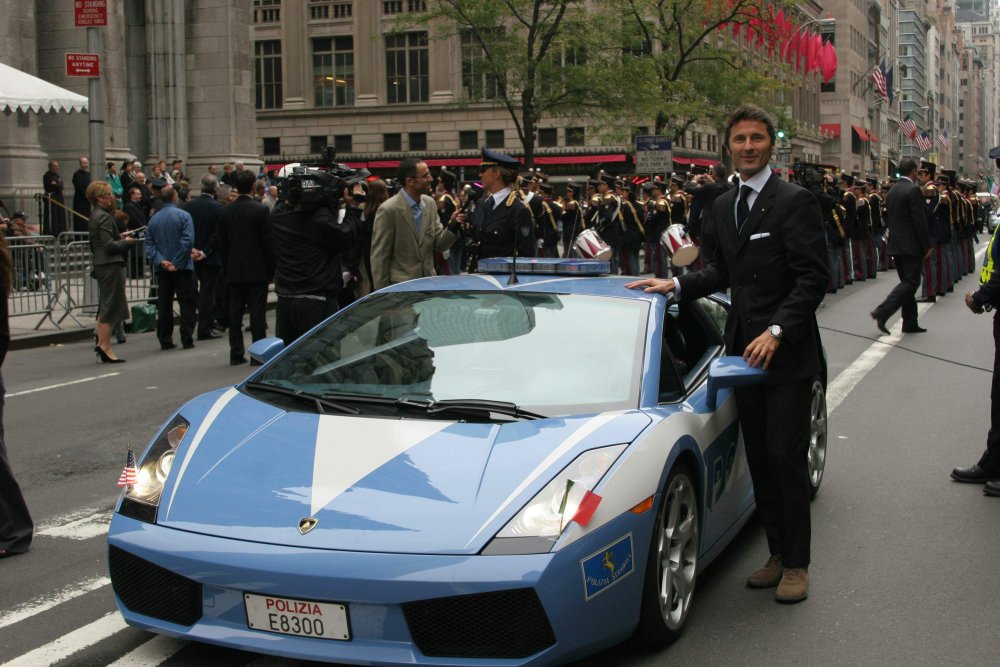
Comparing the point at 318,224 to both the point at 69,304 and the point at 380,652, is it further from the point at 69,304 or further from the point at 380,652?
the point at 69,304

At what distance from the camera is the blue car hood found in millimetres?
3877

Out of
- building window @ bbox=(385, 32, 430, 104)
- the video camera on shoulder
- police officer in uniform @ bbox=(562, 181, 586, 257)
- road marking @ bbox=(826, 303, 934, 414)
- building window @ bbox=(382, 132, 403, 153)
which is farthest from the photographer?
building window @ bbox=(382, 132, 403, 153)

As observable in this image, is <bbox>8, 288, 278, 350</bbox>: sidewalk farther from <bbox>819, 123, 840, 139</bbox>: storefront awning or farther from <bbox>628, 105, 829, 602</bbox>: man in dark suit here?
<bbox>819, 123, 840, 139</bbox>: storefront awning

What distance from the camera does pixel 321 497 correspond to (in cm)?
405

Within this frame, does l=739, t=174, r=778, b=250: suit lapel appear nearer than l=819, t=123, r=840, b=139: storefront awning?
Yes

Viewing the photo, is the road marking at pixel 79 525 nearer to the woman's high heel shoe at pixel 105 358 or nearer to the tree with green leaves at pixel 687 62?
the woman's high heel shoe at pixel 105 358

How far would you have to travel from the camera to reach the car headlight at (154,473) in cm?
422

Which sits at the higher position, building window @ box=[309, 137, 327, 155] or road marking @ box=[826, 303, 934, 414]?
building window @ box=[309, 137, 327, 155]

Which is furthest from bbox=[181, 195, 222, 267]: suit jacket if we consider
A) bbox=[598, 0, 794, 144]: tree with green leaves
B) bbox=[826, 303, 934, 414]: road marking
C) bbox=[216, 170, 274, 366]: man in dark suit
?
bbox=[598, 0, 794, 144]: tree with green leaves

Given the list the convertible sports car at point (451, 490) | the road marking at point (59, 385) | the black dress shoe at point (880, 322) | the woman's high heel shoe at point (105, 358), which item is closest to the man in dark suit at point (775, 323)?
the convertible sports car at point (451, 490)

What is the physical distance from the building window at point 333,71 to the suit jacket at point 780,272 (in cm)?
5645

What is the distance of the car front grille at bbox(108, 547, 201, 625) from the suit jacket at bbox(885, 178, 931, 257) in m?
12.2

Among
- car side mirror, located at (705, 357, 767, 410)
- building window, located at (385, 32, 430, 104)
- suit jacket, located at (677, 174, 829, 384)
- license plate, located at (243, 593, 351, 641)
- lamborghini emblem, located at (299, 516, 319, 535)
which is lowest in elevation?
license plate, located at (243, 593, 351, 641)

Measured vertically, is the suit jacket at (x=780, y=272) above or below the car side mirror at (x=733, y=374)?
above
